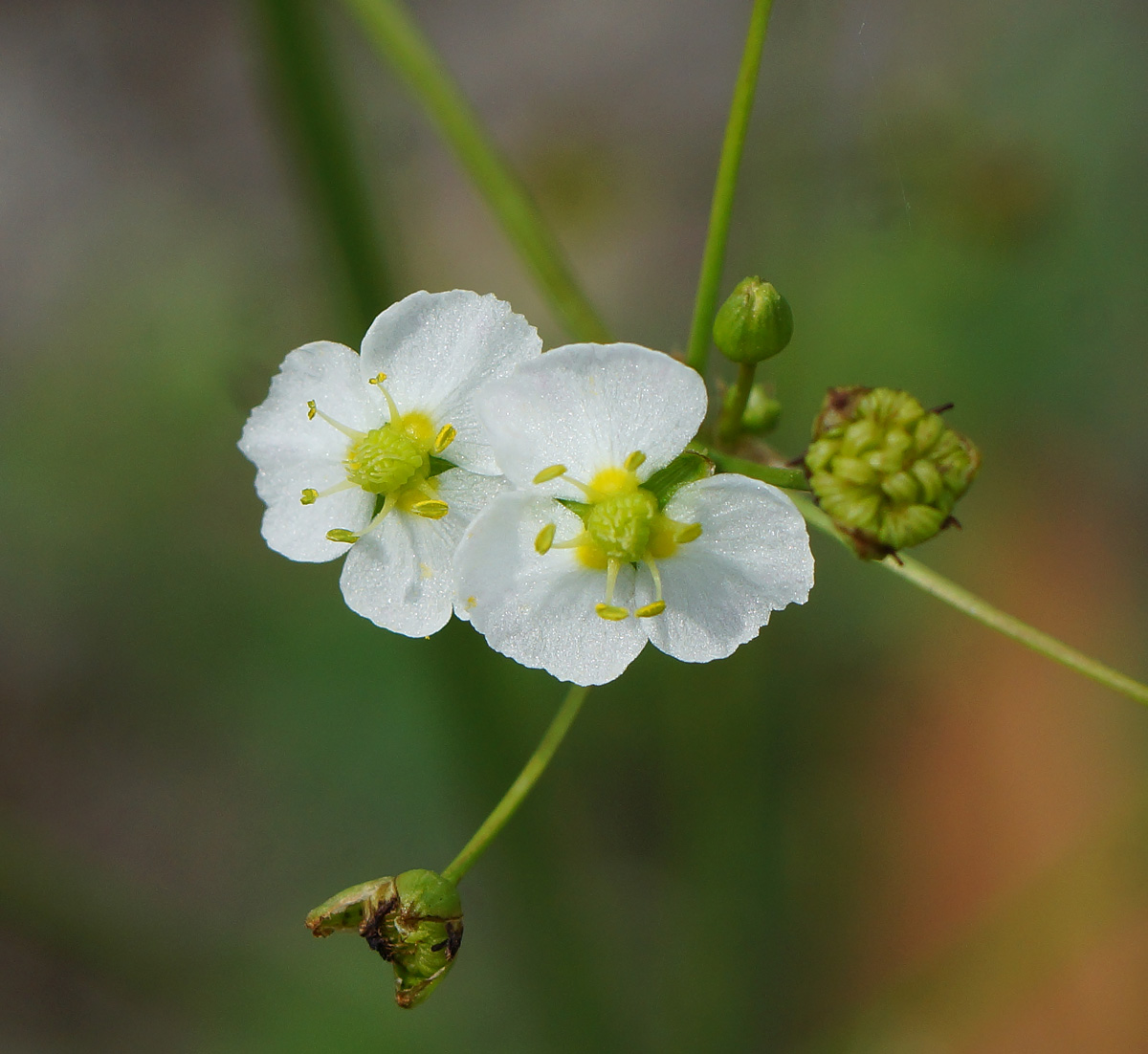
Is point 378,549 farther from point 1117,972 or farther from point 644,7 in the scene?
point 644,7

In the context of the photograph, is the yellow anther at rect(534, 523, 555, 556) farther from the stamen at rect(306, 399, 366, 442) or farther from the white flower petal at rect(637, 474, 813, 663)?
the stamen at rect(306, 399, 366, 442)

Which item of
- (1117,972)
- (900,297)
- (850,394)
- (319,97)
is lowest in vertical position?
(1117,972)

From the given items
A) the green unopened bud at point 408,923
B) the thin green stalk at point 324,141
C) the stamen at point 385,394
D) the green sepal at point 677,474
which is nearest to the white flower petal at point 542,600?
the green sepal at point 677,474

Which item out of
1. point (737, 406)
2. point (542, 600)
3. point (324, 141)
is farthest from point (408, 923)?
point (324, 141)

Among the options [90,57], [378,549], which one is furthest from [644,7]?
[378,549]

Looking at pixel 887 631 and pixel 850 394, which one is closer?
pixel 850 394

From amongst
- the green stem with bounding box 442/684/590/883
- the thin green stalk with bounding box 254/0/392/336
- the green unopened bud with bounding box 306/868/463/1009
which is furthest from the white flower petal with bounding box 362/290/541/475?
the thin green stalk with bounding box 254/0/392/336
